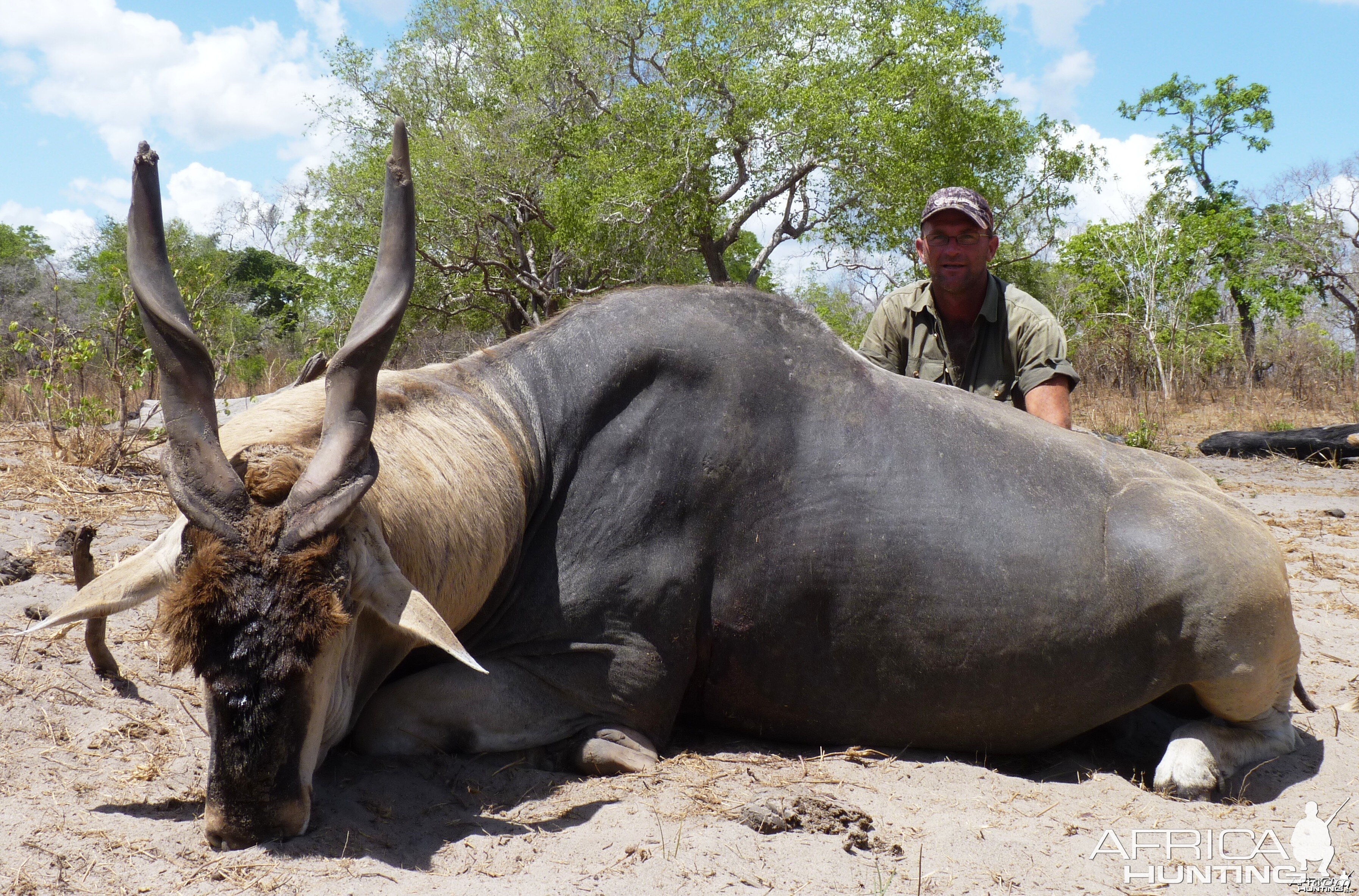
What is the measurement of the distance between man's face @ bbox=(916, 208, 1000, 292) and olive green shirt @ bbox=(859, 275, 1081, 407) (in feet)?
0.45

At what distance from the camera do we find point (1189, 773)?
372cm

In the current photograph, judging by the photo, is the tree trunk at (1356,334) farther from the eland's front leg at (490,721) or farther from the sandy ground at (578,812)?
the eland's front leg at (490,721)

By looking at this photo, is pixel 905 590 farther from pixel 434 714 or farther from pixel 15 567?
pixel 15 567

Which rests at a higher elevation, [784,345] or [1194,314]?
[1194,314]

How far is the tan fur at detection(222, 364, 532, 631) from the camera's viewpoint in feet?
9.84

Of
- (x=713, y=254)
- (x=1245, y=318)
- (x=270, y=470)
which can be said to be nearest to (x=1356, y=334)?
(x=1245, y=318)

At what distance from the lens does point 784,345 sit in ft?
12.9

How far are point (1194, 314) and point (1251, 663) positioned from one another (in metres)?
29.7

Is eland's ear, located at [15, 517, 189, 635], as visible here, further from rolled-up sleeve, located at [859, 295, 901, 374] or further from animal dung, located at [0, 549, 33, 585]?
rolled-up sleeve, located at [859, 295, 901, 374]

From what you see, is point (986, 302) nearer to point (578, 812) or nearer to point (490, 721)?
point (490, 721)

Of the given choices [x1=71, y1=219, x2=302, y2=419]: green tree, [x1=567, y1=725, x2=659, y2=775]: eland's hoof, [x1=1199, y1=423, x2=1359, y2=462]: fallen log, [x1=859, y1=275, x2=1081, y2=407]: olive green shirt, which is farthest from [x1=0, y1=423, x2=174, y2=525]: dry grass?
Result: [x1=1199, y1=423, x2=1359, y2=462]: fallen log

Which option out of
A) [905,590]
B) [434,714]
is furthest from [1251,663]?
[434,714]

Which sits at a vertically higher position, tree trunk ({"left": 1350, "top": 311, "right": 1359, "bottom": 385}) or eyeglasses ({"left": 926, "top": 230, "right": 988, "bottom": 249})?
tree trunk ({"left": 1350, "top": 311, "right": 1359, "bottom": 385})

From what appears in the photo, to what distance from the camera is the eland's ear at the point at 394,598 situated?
8.57ft
